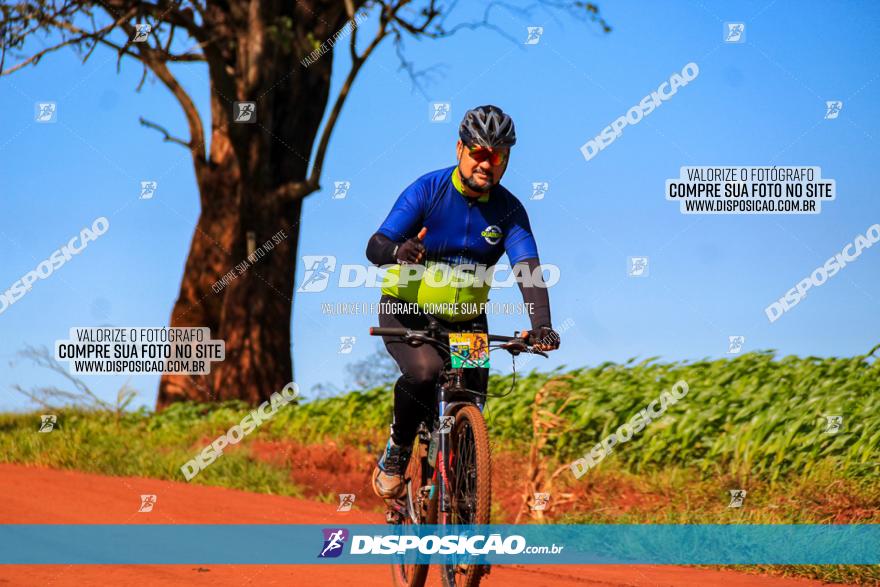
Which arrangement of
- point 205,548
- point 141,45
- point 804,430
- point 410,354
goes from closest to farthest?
point 410,354
point 205,548
point 804,430
point 141,45

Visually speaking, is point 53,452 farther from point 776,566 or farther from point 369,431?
point 776,566

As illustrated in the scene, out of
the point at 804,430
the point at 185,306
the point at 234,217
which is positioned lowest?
the point at 804,430

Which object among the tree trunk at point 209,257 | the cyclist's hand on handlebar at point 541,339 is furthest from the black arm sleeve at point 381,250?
the tree trunk at point 209,257

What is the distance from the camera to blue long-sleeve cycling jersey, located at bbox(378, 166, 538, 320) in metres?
6.66

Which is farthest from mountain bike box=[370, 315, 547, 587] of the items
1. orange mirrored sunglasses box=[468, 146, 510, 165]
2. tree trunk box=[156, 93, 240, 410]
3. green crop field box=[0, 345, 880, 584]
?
tree trunk box=[156, 93, 240, 410]

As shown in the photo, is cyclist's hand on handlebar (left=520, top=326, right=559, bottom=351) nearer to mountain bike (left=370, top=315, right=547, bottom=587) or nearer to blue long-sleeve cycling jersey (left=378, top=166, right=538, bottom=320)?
mountain bike (left=370, top=315, right=547, bottom=587)

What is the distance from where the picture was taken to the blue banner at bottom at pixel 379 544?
8266 millimetres

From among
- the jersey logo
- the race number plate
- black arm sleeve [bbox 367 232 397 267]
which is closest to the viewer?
the race number plate

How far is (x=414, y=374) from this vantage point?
6449mm

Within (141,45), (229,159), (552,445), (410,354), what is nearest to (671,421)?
(552,445)

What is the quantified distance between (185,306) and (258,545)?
976 cm

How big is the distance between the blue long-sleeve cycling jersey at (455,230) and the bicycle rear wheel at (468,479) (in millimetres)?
859

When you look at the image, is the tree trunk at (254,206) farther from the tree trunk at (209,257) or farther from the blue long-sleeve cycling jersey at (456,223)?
the blue long-sleeve cycling jersey at (456,223)

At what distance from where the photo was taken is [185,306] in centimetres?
1791
